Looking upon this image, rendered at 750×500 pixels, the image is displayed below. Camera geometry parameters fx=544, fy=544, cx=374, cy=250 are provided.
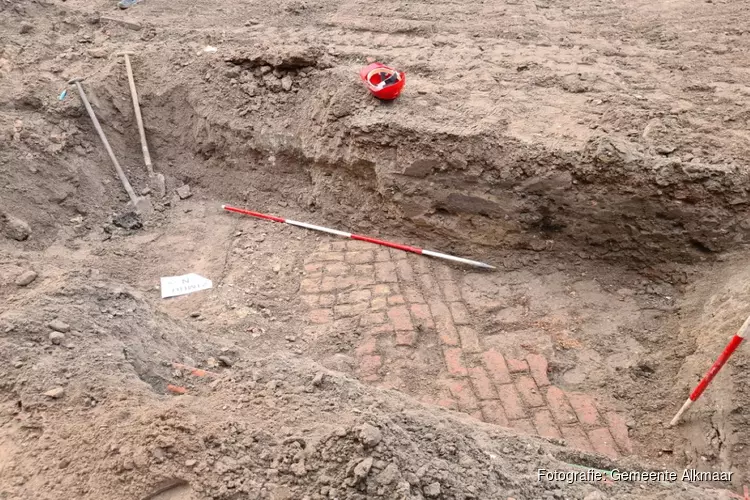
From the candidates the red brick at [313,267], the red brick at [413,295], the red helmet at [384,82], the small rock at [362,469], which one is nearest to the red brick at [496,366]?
the red brick at [413,295]

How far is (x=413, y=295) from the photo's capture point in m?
4.04

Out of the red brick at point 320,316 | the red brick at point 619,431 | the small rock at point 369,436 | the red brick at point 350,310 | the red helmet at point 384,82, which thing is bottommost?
the red brick at point 320,316

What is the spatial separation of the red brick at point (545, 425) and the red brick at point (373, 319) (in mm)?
1194

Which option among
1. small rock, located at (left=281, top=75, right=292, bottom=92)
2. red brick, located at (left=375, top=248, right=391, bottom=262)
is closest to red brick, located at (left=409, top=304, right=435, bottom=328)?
red brick, located at (left=375, top=248, right=391, bottom=262)

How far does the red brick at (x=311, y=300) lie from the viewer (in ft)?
13.2

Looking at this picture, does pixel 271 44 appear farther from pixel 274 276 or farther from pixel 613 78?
pixel 613 78

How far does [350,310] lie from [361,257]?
0.59m

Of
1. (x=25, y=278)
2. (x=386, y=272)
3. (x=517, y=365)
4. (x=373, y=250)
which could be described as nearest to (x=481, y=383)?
(x=517, y=365)

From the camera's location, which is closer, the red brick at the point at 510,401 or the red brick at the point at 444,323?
the red brick at the point at 510,401

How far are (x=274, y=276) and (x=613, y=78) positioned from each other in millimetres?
3152

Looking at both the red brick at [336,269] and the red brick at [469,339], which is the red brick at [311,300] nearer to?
the red brick at [336,269]

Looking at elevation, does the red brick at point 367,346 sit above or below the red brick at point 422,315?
below

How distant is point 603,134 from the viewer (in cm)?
378

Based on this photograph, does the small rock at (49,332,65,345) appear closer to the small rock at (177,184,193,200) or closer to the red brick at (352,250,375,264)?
the red brick at (352,250,375,264)
